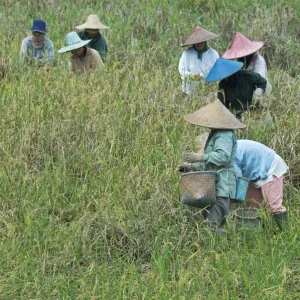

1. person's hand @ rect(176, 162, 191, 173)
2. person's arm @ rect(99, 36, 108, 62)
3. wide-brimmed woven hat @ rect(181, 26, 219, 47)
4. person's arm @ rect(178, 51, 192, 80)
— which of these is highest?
wide-brimmed woven hat @ rect(181, 26, 219, 47)

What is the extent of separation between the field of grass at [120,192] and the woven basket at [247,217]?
8 centimetres

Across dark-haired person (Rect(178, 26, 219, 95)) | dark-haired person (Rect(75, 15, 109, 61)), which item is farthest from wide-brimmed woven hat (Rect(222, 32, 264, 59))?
dark-haired person (Rect(75, 15, 109, 61))

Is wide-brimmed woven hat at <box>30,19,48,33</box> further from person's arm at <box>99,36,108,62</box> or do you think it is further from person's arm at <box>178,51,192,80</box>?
person's arm at <box>178,51,192,80</box>

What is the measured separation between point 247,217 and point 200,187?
14.4 inches

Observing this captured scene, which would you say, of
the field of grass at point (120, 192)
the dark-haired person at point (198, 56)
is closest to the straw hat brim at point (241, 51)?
the field of grass at point (120, 192)

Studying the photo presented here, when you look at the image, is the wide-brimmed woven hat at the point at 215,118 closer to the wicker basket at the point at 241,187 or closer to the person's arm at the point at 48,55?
the wicker basket at the point at 241,187

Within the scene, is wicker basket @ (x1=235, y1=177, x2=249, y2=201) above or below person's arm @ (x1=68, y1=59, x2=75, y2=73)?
above

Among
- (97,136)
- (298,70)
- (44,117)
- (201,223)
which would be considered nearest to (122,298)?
(201,223)

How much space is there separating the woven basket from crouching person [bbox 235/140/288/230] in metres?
0.07

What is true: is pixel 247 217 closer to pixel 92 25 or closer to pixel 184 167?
pixel 184 167

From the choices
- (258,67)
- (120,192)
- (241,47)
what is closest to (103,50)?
(241,47)

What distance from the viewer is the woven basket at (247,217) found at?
471 cm

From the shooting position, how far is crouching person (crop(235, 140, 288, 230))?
4.78m

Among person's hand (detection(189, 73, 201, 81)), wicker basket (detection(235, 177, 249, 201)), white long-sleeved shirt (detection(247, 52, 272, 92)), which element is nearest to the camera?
wicker basket (detection(235, 177, 249, 201))
